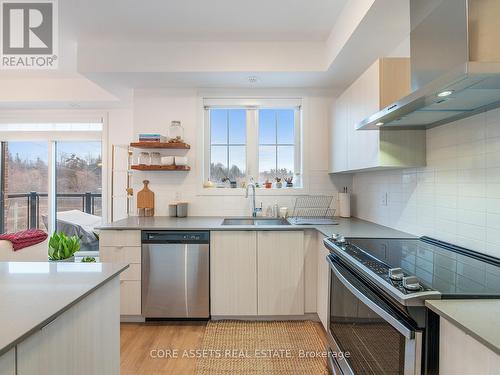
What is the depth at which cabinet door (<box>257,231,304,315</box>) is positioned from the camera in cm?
257

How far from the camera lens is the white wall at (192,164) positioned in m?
3.23

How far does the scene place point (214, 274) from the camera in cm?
258

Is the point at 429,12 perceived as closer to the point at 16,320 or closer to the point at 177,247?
the point at 16,320

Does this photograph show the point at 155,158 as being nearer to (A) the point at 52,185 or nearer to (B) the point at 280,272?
(B) the point at 280,272

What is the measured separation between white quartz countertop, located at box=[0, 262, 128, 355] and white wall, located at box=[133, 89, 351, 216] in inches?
73.2

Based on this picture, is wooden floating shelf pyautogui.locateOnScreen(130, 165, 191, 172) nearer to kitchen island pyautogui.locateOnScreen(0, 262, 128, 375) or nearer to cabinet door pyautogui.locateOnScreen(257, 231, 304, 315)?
cabinet door pyautogui.locateOnScreen(257, 231, 304, 315)

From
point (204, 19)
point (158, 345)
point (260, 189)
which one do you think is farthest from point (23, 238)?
point (204, 19)

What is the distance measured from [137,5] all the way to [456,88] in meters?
2.33

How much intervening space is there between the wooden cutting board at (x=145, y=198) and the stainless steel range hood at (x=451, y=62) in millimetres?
2356

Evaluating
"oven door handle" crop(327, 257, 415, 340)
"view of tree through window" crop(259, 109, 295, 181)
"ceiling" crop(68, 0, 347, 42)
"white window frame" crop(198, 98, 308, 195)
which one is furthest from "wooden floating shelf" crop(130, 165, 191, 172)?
"oven door handle" crop(327, 257, 415, 340)

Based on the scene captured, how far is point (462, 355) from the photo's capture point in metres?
0.81

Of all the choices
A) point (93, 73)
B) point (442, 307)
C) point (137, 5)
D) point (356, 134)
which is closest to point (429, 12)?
point (356, 134)

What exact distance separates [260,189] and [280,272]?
1.03 m

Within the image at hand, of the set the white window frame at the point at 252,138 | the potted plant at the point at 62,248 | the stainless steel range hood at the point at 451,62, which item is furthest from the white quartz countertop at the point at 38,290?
the potted plant at the point at 62,248
